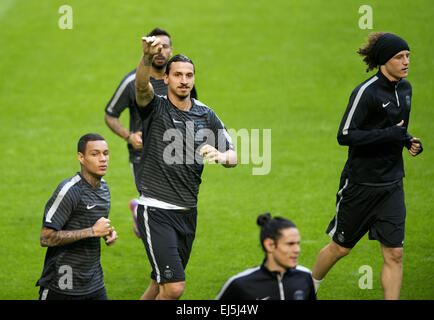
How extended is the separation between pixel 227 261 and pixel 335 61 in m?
9.35

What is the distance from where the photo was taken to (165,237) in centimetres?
714

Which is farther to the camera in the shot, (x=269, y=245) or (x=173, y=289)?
(x=173, y=289)

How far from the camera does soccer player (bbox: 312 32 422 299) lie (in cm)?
760

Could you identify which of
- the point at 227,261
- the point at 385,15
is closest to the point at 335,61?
the point at 385,15

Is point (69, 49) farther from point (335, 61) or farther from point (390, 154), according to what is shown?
point (390, 154)

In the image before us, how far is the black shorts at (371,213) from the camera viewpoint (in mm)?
7672

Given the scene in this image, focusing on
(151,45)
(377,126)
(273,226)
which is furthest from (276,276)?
(377,126)

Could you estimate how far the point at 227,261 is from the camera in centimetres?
1001

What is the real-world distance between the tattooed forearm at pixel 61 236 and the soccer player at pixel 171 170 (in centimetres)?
75

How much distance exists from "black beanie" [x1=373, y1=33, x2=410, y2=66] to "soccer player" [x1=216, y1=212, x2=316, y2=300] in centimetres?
257

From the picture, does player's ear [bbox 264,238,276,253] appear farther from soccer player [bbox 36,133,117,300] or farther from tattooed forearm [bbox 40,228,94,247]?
tattooed forearm [bbox 40,228,94,247]

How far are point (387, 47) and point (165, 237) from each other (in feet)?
9.41
